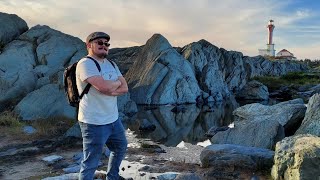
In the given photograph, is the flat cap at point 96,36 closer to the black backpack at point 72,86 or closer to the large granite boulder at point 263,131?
the black backpack at point 72,86

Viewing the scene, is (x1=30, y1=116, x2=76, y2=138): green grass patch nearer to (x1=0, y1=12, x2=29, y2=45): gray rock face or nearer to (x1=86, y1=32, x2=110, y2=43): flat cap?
(x1=86, y1=32, x2=110, y2=43): flat cap

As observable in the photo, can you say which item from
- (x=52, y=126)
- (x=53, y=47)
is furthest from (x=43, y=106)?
(x=53, y=47)

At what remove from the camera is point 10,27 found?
3297 cm

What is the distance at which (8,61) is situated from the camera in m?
28.1

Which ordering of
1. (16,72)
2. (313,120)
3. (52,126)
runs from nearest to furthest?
(313,120) → (52,126) → (16,72)

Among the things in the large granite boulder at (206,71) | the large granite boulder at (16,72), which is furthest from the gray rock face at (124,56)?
the large granite boulder at (16,72)

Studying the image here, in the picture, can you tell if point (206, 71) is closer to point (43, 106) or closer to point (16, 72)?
point (16, 72)

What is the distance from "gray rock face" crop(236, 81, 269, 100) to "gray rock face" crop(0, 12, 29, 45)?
36.7m

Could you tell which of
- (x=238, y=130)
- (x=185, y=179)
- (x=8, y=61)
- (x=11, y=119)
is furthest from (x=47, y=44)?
(x=185, y=179)

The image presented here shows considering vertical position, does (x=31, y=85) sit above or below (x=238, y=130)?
above

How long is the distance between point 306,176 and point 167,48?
1820 inches

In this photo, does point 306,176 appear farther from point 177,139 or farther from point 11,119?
point 11,119

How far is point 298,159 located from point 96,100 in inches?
212

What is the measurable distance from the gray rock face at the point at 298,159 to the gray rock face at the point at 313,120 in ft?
16.7
